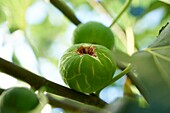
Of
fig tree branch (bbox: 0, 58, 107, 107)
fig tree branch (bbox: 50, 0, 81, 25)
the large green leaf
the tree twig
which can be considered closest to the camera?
the large green leaf

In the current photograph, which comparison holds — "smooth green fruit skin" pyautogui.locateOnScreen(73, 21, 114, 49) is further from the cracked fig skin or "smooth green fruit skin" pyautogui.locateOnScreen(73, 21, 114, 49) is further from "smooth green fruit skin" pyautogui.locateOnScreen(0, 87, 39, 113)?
"smooth green fruit skin" pyautogui.locateOnScreen(0, 87, 39, 113)

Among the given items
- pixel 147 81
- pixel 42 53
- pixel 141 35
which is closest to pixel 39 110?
pixel 147 81

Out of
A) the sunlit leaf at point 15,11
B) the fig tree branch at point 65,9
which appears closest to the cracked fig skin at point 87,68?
the fig tree branch at point 65,9

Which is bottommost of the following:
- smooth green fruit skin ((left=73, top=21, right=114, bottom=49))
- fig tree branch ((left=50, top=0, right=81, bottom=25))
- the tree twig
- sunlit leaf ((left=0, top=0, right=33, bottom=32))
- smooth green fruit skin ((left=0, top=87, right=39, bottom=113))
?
sunlit leaf ((left=0, top=0, right=33, bottom=32))

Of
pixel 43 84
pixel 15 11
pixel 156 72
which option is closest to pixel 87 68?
pixel 43 84

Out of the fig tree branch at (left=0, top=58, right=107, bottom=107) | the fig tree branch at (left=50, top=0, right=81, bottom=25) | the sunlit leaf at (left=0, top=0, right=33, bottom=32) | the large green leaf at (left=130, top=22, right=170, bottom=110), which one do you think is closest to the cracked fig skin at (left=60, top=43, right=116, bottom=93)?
the fig tree branch at (left=0, top=58, right=107, bottom=107)

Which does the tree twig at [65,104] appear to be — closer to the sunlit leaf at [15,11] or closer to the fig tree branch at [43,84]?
the fig tree branch at [43,84]

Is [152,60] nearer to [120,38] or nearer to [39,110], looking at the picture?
[39,110]
